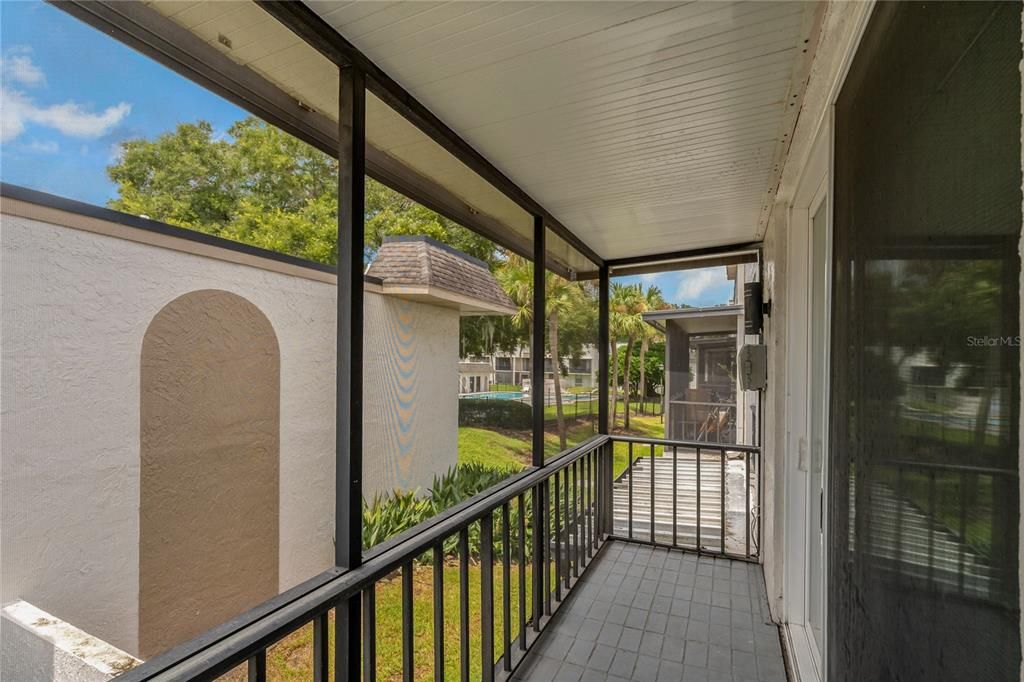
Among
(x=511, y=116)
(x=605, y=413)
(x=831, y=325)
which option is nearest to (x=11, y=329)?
(x=511, y=116)

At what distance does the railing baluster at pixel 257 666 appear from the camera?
1126mm

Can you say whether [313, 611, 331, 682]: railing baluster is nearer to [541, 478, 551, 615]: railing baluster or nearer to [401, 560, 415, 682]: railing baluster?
[401, 560, 415, 682]: railing baluster

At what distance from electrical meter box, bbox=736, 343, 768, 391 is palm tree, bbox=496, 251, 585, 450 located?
132 centimetres

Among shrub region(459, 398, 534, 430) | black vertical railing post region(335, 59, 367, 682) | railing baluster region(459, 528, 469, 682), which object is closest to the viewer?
black vertical railing post region(335, 59, 367, 682)

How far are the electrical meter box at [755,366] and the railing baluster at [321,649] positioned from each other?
9.22ft

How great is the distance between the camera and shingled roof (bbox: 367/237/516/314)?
2.04 meters

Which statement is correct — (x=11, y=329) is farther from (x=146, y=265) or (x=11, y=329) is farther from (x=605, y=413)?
(x=605, y=413)

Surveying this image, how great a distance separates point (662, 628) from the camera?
106 inches

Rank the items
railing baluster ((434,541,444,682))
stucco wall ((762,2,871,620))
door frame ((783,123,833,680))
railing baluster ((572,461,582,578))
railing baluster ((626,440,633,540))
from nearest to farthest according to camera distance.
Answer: stucco wall ((762,2,871,620)) < railing baluster ((434,541,444,682)) < door frame ((783,123,833,680)) < railing baluster ((572,461,582,578)) < railing baluster ((626,440,633,540))

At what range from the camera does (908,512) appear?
0.78 m

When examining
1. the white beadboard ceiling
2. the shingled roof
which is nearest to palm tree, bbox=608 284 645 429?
the shingled roof

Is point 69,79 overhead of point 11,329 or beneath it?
overhead

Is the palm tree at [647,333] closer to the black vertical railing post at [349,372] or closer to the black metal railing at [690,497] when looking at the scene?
the black metal railing at [690,497]

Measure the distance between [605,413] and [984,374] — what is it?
11.9ft
